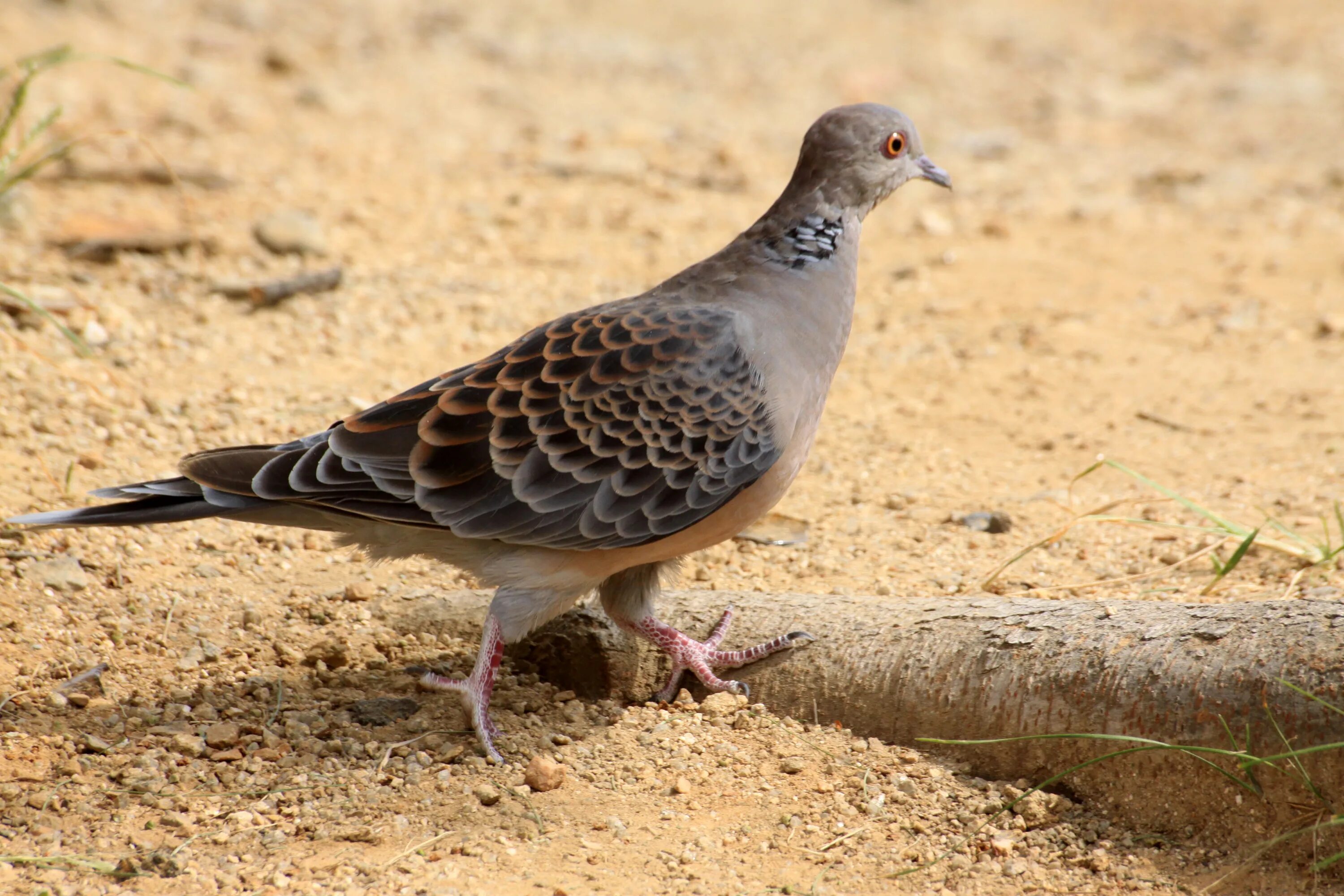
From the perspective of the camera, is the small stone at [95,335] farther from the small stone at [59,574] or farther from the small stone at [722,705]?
the small stone at [722,705]

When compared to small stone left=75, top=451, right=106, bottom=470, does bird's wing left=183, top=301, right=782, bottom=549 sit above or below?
above

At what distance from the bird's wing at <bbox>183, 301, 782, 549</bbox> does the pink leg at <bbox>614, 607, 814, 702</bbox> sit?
45 centimetres

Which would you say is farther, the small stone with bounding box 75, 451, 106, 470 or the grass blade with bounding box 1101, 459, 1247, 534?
the small stone with bounding box 75, 451, 106, 470

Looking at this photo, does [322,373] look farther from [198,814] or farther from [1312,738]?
[1312,738]

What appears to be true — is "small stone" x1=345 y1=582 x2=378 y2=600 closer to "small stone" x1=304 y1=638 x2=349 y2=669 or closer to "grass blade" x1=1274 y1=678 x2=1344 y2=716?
"small stone" x1=304 y1=638 x2=349 y2=669

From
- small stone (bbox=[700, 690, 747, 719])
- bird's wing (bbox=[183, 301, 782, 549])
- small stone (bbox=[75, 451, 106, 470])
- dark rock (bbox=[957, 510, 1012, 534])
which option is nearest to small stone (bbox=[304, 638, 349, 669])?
bird's wing (bbox=[183, 301, 782, 549])

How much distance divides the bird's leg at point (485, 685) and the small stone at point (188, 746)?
2.37 ft

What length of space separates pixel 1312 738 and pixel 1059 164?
7.72 m

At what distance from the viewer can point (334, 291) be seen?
6895 millimetres

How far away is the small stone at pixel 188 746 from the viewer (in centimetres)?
358

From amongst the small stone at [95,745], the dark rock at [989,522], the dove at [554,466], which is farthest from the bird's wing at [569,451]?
the dark rock at [989,522]

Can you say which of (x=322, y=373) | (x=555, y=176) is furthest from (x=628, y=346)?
(x=555, y=176)

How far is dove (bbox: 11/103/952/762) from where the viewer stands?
3721mm

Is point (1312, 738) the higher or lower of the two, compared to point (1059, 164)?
lower
